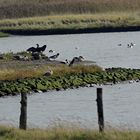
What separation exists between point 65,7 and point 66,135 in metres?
141

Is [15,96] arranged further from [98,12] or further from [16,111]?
[98,12]

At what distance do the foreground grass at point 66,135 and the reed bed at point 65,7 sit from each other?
133m

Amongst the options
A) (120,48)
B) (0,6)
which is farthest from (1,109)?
(0,6)

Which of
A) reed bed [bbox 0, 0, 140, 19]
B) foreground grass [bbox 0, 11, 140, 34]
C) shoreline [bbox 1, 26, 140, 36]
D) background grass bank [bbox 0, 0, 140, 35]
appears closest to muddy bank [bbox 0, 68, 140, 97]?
shoreline [bbox 1, 26, 140, 36]

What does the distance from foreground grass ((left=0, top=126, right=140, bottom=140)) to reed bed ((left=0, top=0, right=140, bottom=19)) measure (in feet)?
437

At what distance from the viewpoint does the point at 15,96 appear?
3591 centimetres

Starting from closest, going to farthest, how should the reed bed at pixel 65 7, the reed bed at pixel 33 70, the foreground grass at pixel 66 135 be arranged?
the foreground grass at pixel 66 135 < the reed bed at pixel 33 70 < the reed bed at pixel 65 7

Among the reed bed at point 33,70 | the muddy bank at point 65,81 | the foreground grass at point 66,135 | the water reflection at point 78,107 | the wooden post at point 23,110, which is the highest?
the wooden post at point 23,110

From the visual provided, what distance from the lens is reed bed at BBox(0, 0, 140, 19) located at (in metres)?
155

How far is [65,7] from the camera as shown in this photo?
158125 millimetres

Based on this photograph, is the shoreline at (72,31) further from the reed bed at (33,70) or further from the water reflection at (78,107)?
the water reflection at (78,107)

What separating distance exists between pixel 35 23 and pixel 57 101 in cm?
9391

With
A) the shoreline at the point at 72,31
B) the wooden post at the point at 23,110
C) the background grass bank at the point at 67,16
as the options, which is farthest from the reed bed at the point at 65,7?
the wooden post at the point at 23,110

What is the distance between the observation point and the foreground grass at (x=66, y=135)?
58.4 ft
